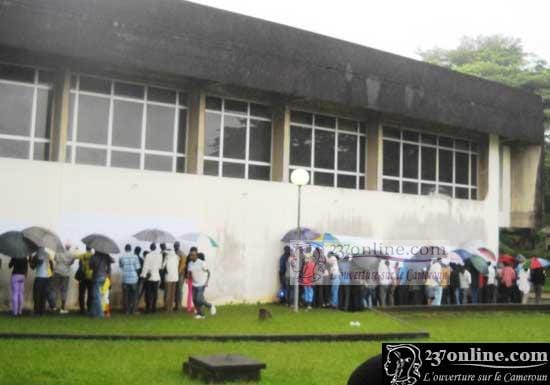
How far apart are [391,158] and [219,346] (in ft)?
44.6

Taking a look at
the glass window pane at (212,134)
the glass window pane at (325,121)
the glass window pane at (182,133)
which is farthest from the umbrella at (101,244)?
the glass window pane at (325,121)

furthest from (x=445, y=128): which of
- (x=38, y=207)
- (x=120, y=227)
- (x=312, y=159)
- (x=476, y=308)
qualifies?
(x=38, y=207)

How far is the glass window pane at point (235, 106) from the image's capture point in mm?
19875

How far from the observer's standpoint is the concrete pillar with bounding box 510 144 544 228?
87.7ft

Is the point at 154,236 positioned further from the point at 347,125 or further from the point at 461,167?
the point at 461,167

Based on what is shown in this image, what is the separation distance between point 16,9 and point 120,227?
568cm

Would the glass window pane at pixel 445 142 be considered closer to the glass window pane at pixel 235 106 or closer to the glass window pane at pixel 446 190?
the glass window pane at pixel 446 190

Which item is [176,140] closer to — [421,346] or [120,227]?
[120,227]

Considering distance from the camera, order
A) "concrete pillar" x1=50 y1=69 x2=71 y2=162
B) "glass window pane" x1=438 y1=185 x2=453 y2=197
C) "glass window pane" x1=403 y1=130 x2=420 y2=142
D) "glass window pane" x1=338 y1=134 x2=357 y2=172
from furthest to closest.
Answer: "glass window pane" x1=438 y1=185 x2=453 y2=197, "glass window pane" x1=403 y1=130 x2=420 y2=142, "glass window pane" x1=338 y1=134 x2=357 y2=172, "concrete pillar" x1=50 y1=69 x2=71 y2=162

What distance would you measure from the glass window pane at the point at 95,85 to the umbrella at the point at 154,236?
14.1 feet

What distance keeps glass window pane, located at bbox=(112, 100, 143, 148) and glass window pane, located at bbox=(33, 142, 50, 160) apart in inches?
67.4

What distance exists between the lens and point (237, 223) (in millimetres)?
18844

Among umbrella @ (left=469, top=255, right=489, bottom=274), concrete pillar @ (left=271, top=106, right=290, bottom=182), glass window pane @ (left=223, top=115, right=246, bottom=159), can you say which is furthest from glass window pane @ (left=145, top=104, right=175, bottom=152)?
umbrella @ (left=469, top=255, right=489, bottom=274)

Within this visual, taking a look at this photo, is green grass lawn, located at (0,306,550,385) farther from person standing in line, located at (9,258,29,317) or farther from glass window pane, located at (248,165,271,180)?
glass window pane, located at (248,165,271,180)
